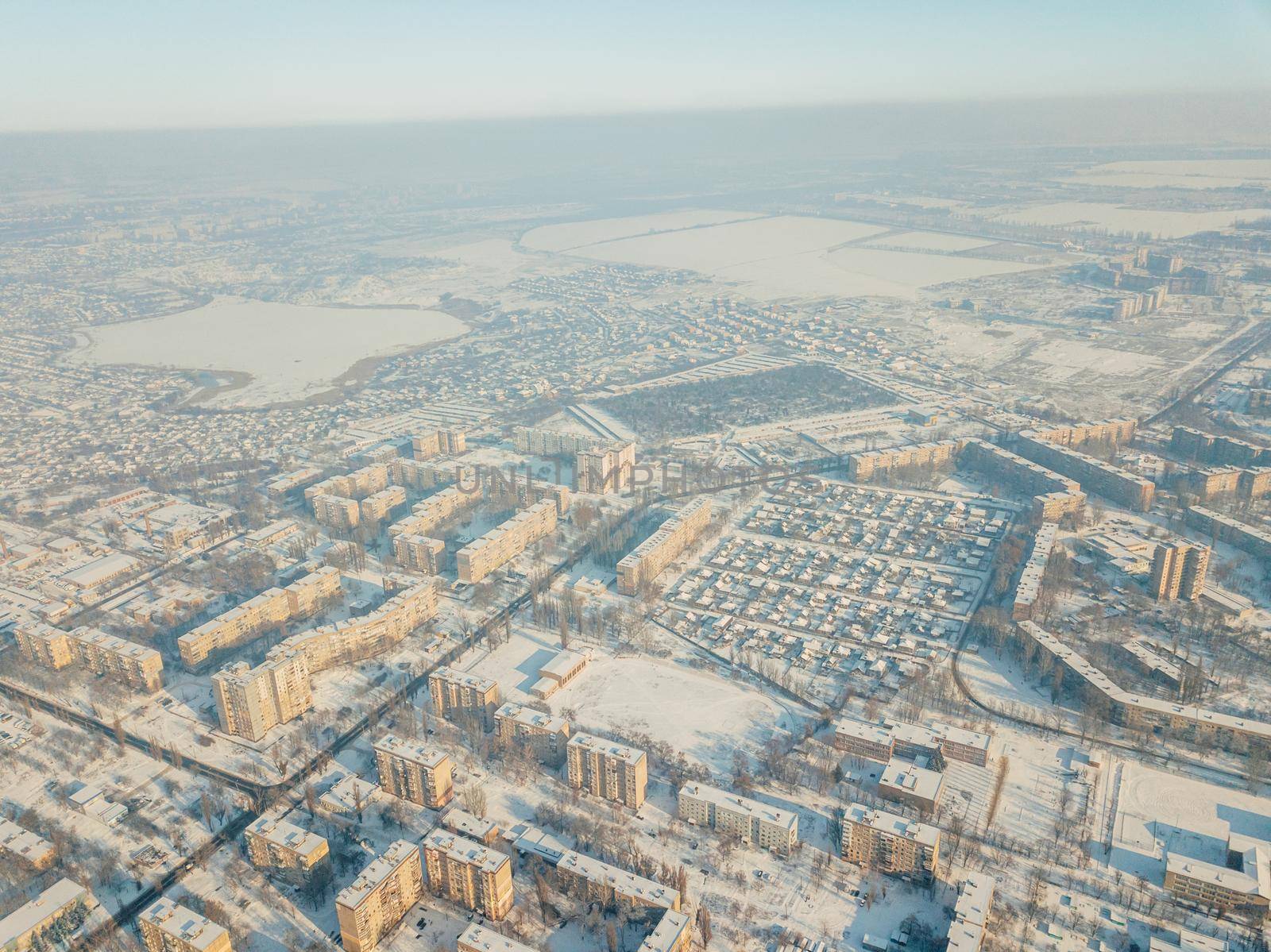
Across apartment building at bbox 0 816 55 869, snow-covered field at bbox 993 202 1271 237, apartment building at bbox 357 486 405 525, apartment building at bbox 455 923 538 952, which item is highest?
snow-covered field at bbox 993 202 1271 237

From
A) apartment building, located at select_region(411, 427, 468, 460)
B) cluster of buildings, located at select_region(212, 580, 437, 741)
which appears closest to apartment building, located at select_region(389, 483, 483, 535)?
apartment building, located at select_region(411, 427, 468, 460)

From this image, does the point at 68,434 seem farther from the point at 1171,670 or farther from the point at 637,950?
the point at 1171,670

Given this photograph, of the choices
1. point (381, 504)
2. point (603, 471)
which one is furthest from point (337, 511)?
point (603, 471)

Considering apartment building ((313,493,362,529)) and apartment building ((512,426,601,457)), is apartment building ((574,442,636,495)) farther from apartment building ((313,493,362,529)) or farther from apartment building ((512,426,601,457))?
apartment building ((313,493,362,529))

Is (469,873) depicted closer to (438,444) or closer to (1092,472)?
(438,444)

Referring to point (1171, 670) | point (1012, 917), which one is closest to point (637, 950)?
point (1012, 917)

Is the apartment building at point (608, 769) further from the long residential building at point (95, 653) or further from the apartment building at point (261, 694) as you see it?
the long residential building at point (95, 653)
